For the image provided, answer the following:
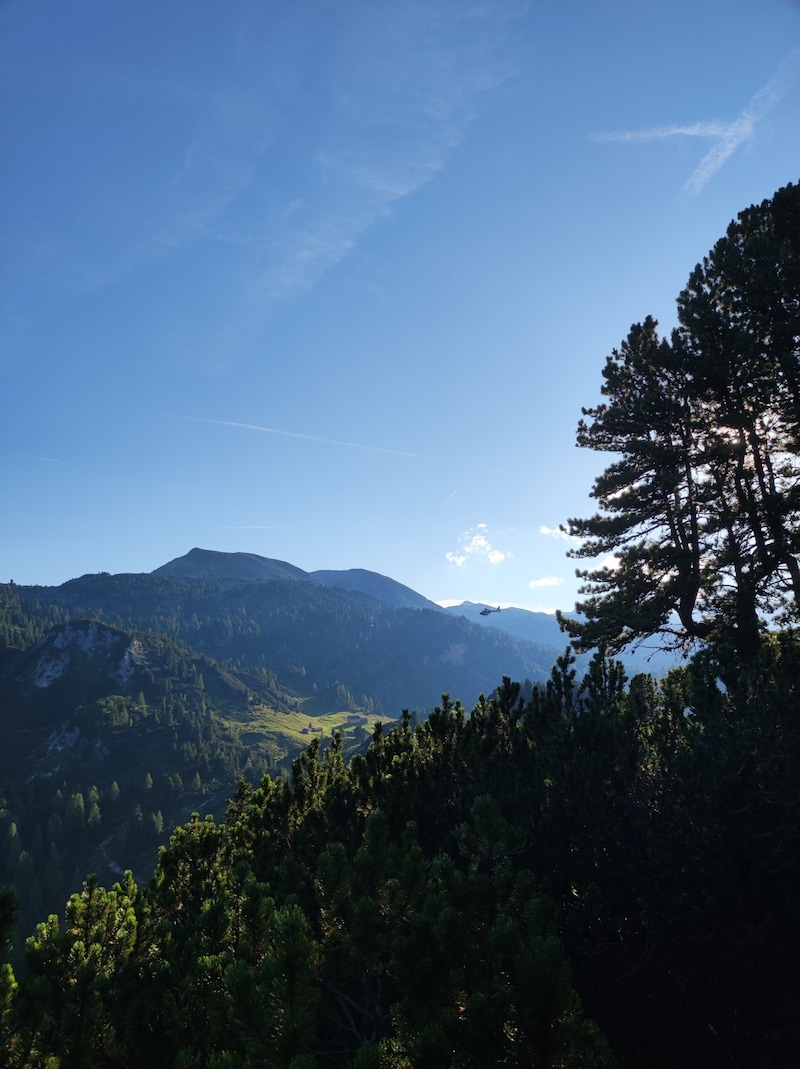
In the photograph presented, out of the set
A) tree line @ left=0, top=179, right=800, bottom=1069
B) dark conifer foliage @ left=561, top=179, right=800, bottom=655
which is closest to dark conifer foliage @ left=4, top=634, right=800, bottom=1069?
tree line @ left=0, top=179, right=800, bottom=1069

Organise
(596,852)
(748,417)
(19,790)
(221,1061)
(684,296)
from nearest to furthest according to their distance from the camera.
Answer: (221,1061)
(596,852)
(748,417)
(684,296)
(19,790)

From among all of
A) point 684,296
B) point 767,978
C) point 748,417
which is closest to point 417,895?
point 767,978

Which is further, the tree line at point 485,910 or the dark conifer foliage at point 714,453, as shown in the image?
the dark conifer foliage at point 714,453

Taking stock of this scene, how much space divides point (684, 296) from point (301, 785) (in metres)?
22.8

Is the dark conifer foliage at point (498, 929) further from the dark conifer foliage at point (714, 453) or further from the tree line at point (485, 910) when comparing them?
the dark conifer foliage at point (714, 453)

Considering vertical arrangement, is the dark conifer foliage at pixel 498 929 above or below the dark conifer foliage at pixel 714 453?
below

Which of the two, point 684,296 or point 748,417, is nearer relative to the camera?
point 748,417

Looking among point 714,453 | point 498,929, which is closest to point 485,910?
point 498,929

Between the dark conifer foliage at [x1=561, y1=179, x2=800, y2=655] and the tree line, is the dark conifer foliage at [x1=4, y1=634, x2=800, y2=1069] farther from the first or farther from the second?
the dark conifer foliage at [x1=561, y1=179, x2=800, y2=655]

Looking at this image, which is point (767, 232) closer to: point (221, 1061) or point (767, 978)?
point (767, 978)

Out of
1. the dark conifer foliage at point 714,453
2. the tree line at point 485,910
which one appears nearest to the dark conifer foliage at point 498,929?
the tree line at point 485,910

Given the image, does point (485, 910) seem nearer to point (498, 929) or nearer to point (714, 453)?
point (498, 929)

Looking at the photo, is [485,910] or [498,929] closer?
[498,929]

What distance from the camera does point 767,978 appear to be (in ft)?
21.9
